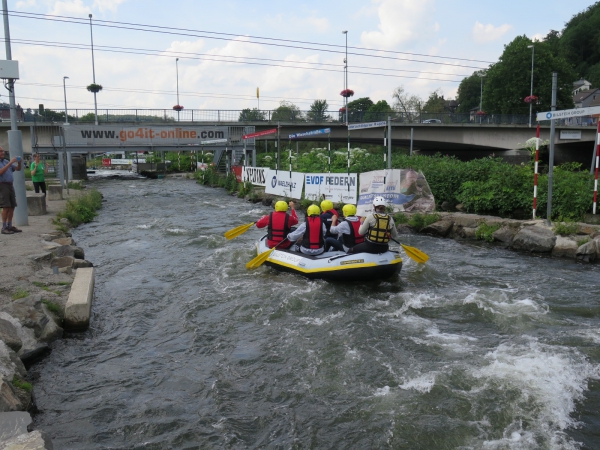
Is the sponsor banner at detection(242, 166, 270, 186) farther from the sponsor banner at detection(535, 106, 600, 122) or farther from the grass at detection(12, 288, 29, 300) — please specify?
the grass at detection(12, 288, 29, 300)

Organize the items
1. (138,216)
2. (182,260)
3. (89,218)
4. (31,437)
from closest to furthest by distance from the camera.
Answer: (31,437)
(182,260)
(89,218)
(138,216)

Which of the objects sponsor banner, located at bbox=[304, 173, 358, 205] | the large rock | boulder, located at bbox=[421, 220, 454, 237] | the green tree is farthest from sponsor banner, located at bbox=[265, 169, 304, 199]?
the green tree

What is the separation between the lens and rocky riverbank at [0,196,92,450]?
4355 mm

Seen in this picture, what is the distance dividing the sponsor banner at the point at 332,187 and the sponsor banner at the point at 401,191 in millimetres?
1411

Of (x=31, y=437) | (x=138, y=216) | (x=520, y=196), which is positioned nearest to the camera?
(x=31, y=437)

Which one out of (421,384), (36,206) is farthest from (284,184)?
(421,384)

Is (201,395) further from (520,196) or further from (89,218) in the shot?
(89,218)

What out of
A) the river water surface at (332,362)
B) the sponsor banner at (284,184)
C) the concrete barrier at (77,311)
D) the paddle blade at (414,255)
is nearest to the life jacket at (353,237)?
the river water surface at (332,362)

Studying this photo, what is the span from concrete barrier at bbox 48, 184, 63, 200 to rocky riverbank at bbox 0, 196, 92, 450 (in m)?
8.76

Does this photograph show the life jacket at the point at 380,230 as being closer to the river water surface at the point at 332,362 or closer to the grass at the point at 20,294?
the river water surface at the point at 332,362

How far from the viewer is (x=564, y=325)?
758 centimetres

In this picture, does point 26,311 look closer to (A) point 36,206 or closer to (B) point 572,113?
(A) point 36,206

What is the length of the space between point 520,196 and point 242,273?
8423 mm

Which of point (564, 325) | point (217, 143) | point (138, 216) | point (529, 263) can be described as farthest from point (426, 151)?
point (564, 325)
